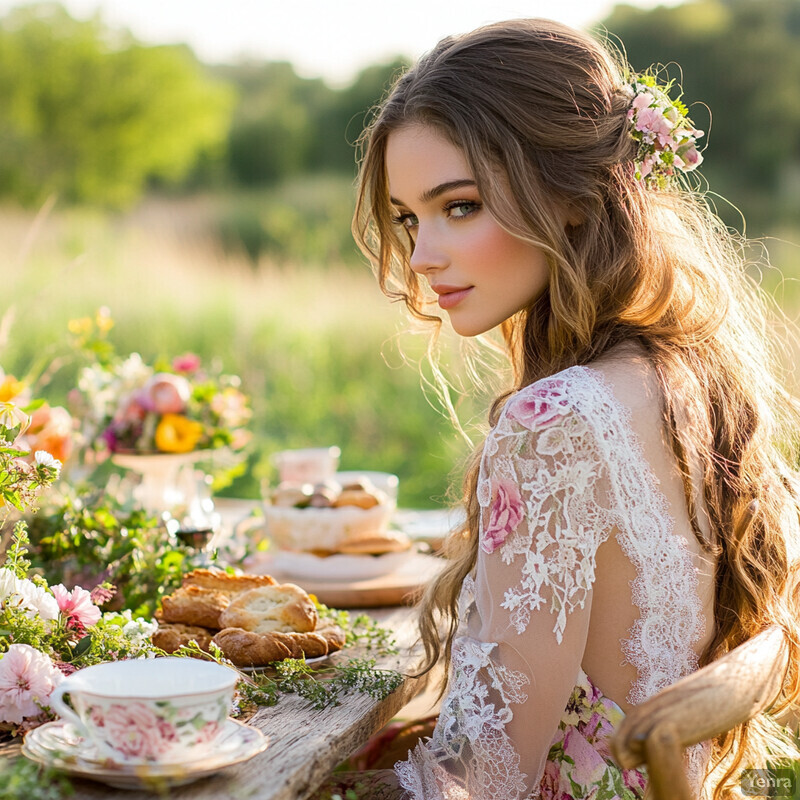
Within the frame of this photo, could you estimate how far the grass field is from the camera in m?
8.16

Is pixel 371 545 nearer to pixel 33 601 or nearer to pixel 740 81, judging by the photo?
pixel 33 601

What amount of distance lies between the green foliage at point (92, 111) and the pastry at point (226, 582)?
24.4 meters

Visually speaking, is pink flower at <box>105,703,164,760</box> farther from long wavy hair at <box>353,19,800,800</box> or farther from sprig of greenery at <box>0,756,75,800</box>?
long wavy hair at <box>353,19,800,800</box>

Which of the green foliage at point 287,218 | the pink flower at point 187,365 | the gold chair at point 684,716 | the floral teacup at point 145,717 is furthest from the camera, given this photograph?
the green foliage at point 287,218

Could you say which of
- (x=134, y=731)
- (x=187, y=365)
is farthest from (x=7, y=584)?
(x=187, y=365)

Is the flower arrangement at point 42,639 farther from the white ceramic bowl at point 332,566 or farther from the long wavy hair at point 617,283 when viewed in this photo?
the white ceramic bowl at point 332,566

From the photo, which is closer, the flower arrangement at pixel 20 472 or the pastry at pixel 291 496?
the flower arrangement at pixel 20 472

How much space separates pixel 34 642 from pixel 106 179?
25.3 meters

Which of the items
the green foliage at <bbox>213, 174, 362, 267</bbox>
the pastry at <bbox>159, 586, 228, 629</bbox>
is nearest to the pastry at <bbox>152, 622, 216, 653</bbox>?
the pastry at <bbox>159, 586, 228, 629</bbox>

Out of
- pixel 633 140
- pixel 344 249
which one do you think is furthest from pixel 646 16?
pixel 633 140

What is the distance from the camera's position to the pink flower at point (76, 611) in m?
1.51

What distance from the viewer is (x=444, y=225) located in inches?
71.4

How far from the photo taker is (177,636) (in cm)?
170

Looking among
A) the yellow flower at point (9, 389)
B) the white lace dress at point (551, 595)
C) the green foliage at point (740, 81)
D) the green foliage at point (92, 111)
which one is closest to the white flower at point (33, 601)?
the white lace dress at point (551, 595)
